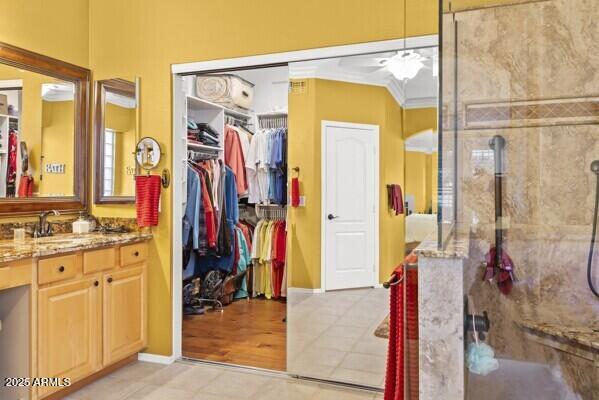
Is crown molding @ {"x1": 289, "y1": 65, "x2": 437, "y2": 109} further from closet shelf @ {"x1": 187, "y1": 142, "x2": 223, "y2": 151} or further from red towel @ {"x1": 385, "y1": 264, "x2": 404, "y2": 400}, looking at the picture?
closet shelf @ {"x1": 187, "y1": 142, "x2": 223, "y2": 151}

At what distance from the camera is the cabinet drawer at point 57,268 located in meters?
2.38

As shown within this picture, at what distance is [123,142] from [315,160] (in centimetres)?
148

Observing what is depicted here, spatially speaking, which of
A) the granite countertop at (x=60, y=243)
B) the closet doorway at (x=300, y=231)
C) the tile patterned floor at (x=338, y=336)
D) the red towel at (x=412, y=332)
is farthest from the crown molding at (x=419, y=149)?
the granite countertop at (x=60, y=243)

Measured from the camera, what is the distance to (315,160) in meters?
3.33

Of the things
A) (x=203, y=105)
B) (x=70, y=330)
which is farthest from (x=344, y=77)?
(x=70, y=330)

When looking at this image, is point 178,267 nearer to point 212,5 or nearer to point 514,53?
point 212,5

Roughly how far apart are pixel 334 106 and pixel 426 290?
2.36 metres

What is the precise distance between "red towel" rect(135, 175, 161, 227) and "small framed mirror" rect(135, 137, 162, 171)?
0.34 feet

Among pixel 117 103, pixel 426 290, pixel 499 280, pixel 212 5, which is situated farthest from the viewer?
pixel 117 103

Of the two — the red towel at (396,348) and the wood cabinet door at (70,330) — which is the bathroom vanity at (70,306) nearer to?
the wood cabinet door at (70,330)

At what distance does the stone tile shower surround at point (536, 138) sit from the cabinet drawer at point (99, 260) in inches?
86.0

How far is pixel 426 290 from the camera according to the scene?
1353 millimetres

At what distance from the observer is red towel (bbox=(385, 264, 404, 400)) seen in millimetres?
1539

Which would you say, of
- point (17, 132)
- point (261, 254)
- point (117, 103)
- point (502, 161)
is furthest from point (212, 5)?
point (261, 254)
